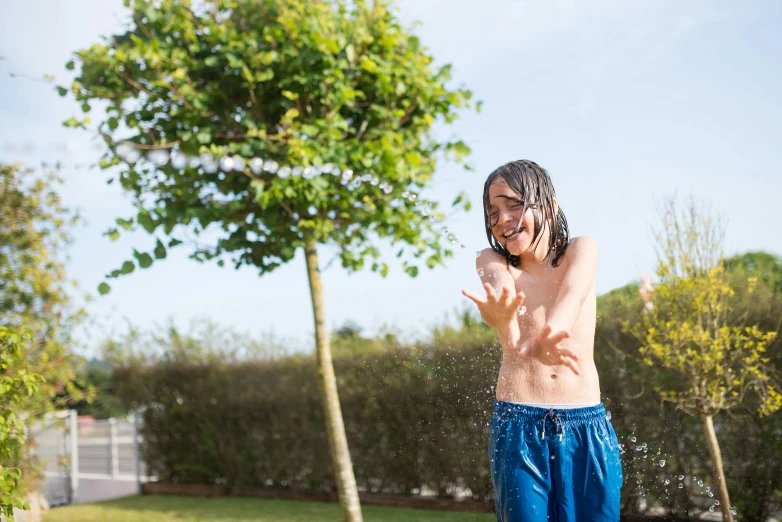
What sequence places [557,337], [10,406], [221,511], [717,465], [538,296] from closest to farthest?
1. [557,337]
2. [538,296]
3. [10,406]
4. [717,465]
5. [221,511]

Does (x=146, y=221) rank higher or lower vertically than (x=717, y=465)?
higher

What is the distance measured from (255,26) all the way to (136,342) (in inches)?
239

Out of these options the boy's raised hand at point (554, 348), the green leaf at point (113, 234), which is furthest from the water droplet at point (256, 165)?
the boy's raised hand at point (554, 348)

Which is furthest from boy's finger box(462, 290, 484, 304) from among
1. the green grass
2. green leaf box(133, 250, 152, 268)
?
the green grass

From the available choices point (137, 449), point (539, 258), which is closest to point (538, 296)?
point (539, 258)

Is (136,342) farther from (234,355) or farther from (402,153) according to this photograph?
(402,153)

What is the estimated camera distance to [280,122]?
565 cm

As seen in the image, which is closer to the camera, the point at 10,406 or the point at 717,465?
the point at 10,406

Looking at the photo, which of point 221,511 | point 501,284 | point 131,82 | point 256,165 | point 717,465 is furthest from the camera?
point 221,511

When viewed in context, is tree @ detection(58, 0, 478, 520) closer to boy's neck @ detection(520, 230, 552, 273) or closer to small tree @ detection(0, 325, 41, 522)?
small tree @ detection(0, 325, 41, 522)

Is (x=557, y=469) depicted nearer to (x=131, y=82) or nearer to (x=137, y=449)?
(x=131, y=82)

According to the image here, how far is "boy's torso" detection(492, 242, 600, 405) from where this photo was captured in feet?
7.15

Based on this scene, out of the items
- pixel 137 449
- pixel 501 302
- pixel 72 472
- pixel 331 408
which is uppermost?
pixel 501 302

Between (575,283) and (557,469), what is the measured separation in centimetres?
56
